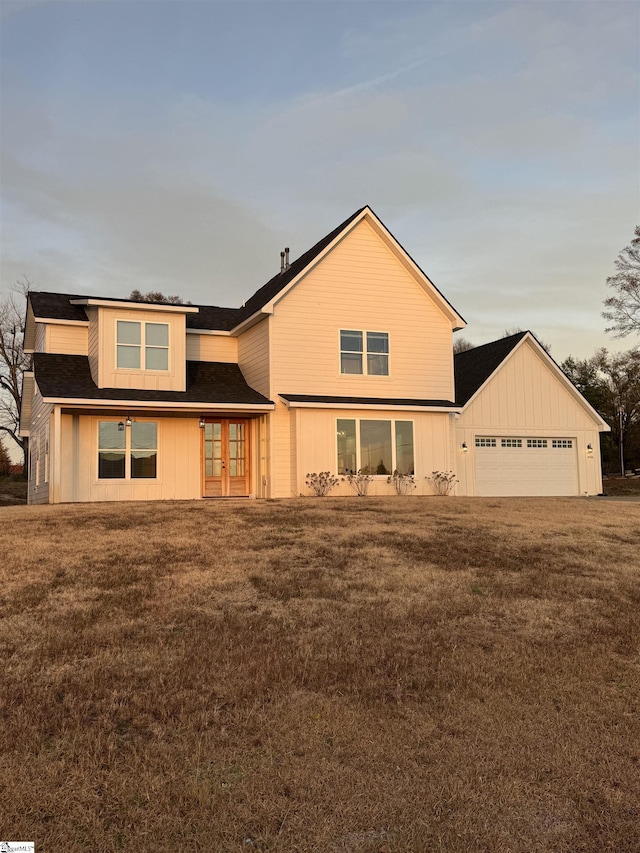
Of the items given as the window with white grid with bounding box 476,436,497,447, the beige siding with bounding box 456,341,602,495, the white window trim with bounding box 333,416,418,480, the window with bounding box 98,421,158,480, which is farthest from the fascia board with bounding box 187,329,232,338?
the window with white grid with bounding box 476,436,497,447

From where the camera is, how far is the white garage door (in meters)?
22.3

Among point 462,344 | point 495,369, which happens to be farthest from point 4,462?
point 462,344

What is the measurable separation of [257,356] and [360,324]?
10.5 ft

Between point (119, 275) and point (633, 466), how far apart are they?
40.0 m

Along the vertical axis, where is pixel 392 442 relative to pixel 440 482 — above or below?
above

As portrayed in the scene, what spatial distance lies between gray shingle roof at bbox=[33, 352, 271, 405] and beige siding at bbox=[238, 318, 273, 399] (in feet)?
0.80

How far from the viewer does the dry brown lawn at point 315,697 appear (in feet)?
12.0

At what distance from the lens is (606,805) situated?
389 centimetres

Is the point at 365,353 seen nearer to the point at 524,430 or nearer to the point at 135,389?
the point at 524,430

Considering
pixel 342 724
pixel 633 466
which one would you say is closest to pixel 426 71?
pixel 342 724

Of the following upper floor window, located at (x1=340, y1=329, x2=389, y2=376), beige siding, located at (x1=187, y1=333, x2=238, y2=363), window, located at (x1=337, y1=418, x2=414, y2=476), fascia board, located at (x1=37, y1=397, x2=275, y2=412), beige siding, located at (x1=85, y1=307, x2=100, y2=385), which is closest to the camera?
fascia board, located at (x1=37, y1=397, x2=275, y2=412)

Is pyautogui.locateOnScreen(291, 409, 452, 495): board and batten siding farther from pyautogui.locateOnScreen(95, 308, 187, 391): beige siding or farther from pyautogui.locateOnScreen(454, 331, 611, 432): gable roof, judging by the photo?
pyautogui.locateOnScreen(95, 308, 187, 391): beige siding

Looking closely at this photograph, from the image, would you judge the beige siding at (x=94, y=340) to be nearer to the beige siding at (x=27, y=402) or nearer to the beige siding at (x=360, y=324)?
the beige siding at (x=360, y=324)

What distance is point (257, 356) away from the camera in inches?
784
